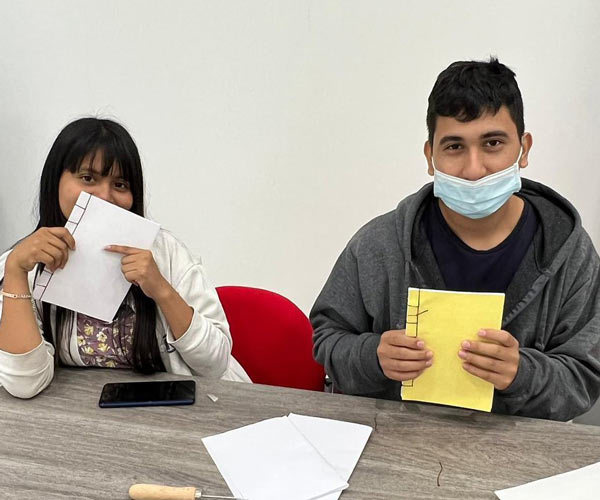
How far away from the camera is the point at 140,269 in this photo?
1220 mm

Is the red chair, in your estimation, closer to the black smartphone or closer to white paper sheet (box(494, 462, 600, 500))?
the black smartphone

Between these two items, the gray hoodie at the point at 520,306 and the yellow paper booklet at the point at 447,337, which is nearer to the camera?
the yellow paper booklet at the point at 447,337

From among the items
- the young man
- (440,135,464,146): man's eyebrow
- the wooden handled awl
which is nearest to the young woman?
the young man

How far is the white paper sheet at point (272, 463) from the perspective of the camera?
0.90 meters

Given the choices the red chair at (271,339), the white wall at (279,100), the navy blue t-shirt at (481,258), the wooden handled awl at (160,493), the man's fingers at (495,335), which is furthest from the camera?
the white wall at (279,100)

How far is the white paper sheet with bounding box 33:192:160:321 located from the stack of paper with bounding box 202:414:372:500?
1.35 ft

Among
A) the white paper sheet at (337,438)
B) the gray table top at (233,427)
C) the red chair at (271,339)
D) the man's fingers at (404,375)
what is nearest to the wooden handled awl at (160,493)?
the gray table top at (233,427)

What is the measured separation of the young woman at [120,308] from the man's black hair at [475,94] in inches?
26.5

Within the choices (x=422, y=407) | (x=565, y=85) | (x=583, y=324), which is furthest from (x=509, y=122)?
(x=565, y=85)

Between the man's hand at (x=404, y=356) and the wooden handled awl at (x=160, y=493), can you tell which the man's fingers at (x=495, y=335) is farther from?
the wooden handled awl at (x=160, y=493)

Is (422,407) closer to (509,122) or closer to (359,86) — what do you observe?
(509,122)

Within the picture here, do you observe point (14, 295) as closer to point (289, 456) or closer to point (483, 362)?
point (289, 456)

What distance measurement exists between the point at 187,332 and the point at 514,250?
0.73 metres

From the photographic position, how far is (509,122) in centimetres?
118
